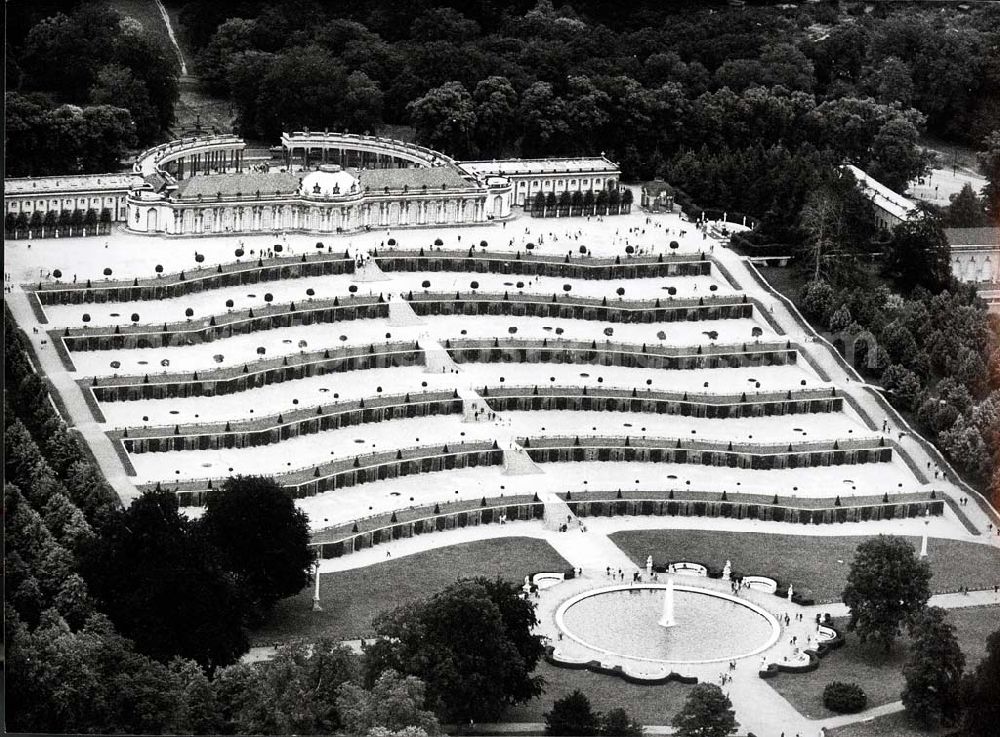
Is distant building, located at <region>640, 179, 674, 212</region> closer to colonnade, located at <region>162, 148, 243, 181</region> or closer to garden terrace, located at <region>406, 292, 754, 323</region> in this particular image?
garden terrace, located at <region>406, 292, 754, 323</region>

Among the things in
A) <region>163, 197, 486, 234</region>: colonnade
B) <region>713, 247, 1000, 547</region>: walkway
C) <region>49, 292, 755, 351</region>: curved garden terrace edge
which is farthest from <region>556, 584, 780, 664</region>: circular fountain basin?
<region>163, 197, 486, 234</region>: colonnade

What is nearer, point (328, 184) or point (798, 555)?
point (798, 555)

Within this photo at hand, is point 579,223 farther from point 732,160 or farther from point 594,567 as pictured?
point 594,567

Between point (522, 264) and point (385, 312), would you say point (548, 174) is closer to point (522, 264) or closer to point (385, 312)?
point (522, 264)

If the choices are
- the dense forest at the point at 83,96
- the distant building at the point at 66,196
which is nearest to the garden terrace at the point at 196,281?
the distant building at the point at 66,196

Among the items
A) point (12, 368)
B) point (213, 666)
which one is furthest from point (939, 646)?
point (12, 368)

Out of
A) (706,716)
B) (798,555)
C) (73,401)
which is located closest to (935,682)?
(706,716)
